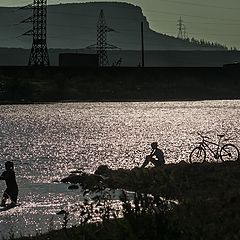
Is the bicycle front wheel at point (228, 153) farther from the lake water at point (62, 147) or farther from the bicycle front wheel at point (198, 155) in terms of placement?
the lake water at point (62, 147)

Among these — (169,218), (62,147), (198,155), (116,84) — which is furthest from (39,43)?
(169,218)

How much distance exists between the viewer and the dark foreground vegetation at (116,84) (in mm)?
102469

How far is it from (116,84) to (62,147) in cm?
5014

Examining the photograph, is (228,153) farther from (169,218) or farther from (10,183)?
(169,218)

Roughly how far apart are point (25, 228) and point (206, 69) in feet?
290

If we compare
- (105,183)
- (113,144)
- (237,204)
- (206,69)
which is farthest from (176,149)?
(237,204)

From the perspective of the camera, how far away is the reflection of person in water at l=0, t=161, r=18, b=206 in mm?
26188

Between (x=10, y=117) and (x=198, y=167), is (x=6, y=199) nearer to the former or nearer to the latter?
(x=198, y=167)

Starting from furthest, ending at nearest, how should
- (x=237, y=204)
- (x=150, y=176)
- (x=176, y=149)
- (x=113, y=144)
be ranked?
(x=113, y=144), (x=176, y=149), (x=150, y=176), (x=237, y=204)

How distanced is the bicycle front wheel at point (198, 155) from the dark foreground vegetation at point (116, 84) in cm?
6234

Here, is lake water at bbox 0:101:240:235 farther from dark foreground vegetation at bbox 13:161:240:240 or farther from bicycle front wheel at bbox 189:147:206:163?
bicycle front wheel at bbox 189:147:206:163

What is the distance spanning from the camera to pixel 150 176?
28766 mm

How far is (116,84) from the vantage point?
123 m

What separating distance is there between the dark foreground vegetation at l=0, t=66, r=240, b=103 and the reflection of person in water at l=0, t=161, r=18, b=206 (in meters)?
66.7
